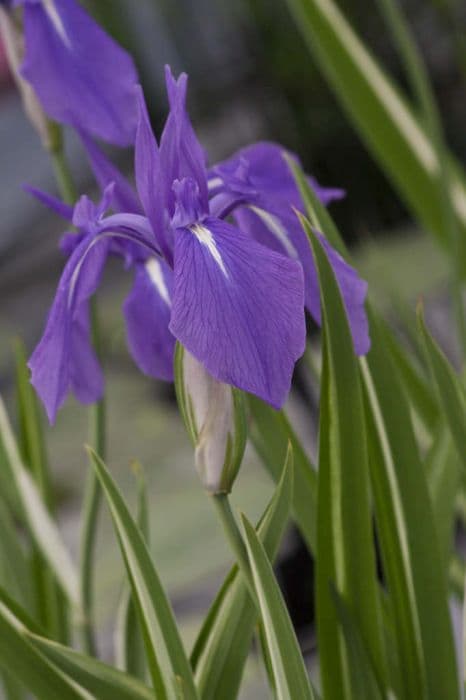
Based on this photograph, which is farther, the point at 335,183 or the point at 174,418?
the point at 335,183

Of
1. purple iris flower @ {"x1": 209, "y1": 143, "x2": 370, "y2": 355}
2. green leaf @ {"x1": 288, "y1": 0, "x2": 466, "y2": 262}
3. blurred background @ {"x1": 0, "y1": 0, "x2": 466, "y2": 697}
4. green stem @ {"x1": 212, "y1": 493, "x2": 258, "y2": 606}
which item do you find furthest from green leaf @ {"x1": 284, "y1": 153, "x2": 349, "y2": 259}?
blurred background @ {"x1": 0, "y1": 0, "x2": 466, "y2": 697}

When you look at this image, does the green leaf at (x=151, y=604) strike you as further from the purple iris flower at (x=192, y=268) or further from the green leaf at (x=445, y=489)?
the green leaf at (x=445, y=489)

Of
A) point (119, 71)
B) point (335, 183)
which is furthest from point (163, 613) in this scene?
point (335, 183)

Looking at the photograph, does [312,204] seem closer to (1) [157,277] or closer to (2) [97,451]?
(1) [157,277]

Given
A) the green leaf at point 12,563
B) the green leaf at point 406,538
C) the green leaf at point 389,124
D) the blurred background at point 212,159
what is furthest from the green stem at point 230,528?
the blurred background at point 212,159

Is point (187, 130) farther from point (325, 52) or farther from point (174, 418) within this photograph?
point (174, 418)

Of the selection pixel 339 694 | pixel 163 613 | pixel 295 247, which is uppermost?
pixel 295 247

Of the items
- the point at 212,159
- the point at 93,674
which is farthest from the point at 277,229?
the point at 212,159
